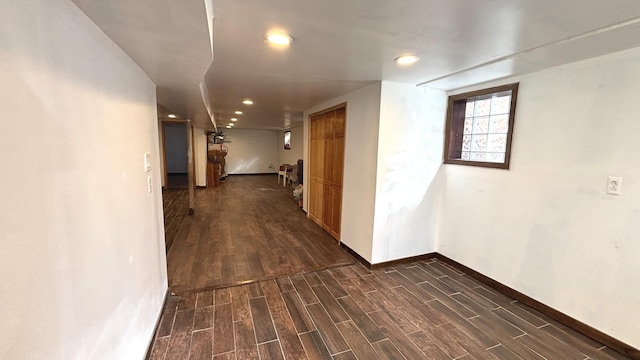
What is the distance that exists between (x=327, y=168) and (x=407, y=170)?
143 centimetres

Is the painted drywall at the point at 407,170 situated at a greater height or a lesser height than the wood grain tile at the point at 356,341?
greater

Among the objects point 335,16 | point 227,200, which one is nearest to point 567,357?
point 335,16

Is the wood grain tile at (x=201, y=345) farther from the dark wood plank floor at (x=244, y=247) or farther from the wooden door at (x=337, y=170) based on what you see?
the wooden door at (x=337, y=170)

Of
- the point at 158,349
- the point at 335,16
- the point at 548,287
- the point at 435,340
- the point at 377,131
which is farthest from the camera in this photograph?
the point at 377,131

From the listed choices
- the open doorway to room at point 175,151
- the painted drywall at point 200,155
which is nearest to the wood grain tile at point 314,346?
the painted drywall at point 200,155

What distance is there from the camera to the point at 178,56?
1.44 m

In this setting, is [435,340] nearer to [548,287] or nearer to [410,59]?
[548,287]

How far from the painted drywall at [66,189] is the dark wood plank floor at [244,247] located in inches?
47.9

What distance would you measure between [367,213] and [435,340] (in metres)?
1.42

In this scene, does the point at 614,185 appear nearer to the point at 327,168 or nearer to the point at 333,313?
the point at 333,313

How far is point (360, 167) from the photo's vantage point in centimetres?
318

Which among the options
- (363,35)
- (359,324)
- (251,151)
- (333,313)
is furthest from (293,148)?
(363,35)

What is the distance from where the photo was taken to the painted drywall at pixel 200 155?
295 inches

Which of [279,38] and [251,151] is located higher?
[279,38]
